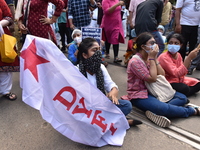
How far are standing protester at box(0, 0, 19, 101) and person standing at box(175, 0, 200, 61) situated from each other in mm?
3079

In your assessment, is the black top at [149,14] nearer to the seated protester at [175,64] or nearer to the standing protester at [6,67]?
the seated protester at [175,64]

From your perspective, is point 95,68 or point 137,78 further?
point 137,78

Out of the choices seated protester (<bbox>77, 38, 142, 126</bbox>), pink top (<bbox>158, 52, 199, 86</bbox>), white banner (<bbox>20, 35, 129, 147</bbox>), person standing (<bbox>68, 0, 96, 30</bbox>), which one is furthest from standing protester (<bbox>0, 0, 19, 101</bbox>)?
pink top (<bbox>158, 52, 199, 86</bbox>)

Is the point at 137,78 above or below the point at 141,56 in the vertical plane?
below

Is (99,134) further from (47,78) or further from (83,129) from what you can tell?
(47,78)

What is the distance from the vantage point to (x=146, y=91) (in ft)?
7.87

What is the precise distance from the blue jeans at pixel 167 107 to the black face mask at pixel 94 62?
2.55 ft

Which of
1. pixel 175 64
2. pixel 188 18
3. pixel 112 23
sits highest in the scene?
pixel 188 18

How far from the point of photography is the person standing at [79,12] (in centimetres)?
388

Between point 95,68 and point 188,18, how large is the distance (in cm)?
273

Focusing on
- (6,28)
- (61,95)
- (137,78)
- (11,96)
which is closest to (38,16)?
(6,28)

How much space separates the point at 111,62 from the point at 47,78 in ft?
10.7

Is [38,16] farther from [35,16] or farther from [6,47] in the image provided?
[6,47]

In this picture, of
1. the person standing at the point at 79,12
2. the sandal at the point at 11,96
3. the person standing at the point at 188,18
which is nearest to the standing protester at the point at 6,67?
the sandal at the point at 11,96
